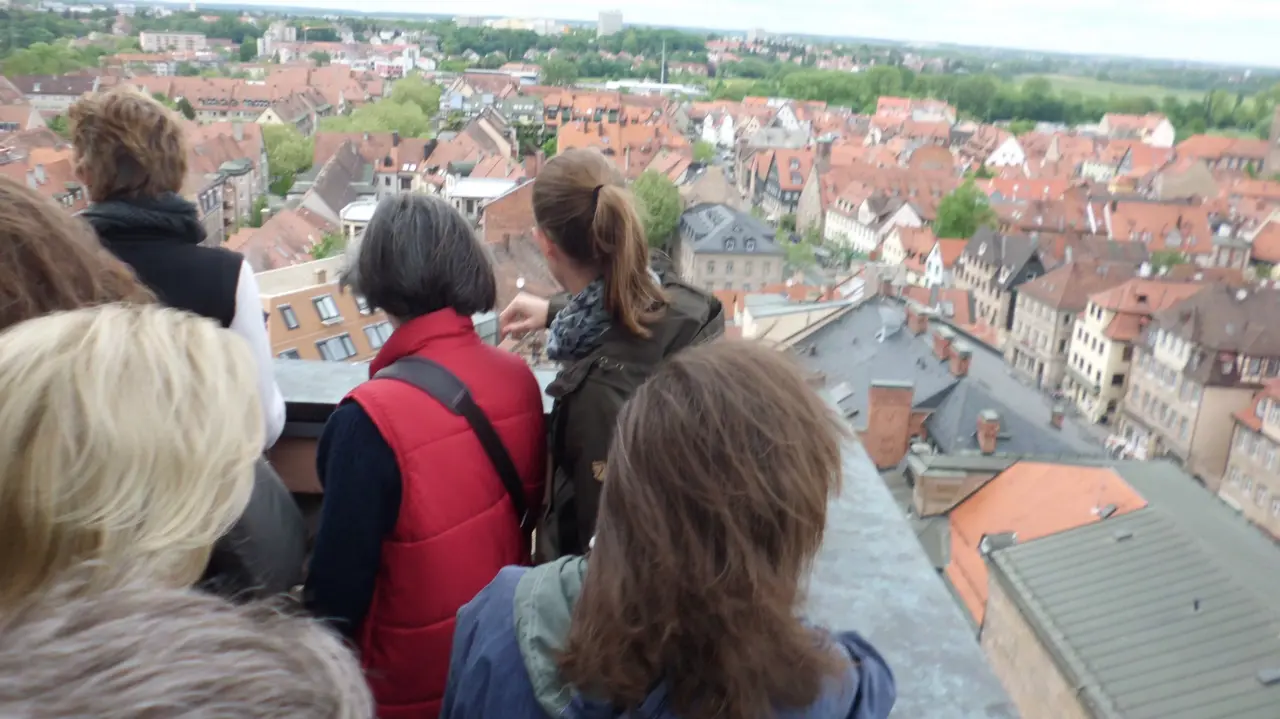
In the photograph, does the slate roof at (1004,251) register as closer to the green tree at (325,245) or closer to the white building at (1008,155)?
the green tree at (325,245)

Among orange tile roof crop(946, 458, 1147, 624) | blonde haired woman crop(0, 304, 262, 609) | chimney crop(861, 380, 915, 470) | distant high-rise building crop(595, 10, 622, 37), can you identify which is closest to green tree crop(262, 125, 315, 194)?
chimney crop(861, 380, 915, 470)

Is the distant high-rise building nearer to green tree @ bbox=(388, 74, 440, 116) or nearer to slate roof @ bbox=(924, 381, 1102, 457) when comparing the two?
green tree @ bbox=(388, 74, 440, 116)

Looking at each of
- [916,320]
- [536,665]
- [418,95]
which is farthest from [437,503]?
[418,95]

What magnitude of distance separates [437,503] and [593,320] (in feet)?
0.86

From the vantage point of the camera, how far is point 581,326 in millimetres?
1070

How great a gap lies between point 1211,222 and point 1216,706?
23590 millimetres

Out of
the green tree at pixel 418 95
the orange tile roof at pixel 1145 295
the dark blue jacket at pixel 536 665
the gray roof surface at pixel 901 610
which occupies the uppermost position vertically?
the dark blue jacket at pixel 536 665

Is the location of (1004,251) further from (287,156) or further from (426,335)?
(426,335)

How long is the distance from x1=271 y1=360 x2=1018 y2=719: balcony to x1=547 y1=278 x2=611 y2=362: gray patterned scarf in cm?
29

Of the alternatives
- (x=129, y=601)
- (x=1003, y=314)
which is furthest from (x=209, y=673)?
(x=1003, y=314)

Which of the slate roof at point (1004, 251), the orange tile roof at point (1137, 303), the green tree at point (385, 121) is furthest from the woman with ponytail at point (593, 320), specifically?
the green tree at point (385, 121)

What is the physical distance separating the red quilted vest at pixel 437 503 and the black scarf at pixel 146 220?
30 centimetres

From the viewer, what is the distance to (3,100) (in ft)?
35.8

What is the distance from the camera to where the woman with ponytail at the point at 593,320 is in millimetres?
996
